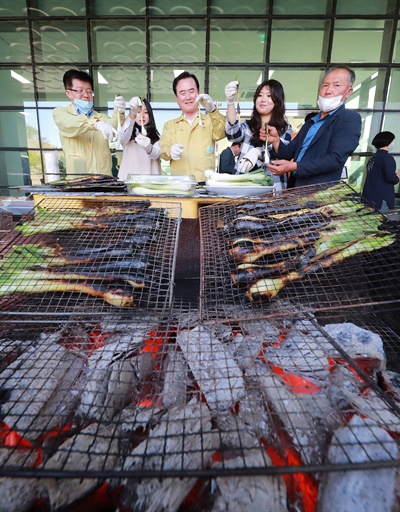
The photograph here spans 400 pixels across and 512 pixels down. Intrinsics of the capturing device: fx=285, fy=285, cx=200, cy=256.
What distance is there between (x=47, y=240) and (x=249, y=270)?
1482 mm

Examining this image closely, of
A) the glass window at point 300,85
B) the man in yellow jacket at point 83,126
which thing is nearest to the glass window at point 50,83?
the man in yellow jacket at point 83,126

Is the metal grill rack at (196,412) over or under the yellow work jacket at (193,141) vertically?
under

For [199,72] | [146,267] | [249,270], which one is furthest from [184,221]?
[199,72]

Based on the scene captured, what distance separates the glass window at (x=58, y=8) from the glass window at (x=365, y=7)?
21.9ft

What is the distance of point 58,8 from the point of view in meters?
7.50

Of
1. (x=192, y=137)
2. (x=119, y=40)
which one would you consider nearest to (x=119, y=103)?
(x=192, y=137)

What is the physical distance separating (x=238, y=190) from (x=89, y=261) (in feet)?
4.44

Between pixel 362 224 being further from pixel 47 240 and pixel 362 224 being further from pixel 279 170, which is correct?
pixel 47 240

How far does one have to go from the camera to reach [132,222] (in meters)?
2.17

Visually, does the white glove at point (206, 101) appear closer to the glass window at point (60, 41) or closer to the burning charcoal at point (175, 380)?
the burning charcoal at point (175, 380)

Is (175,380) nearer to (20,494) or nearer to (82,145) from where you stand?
(20,494)

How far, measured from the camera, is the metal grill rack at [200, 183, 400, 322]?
1.75m

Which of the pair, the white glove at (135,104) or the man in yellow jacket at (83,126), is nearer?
the white glove at (135,104)

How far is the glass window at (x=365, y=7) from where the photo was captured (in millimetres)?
7242
